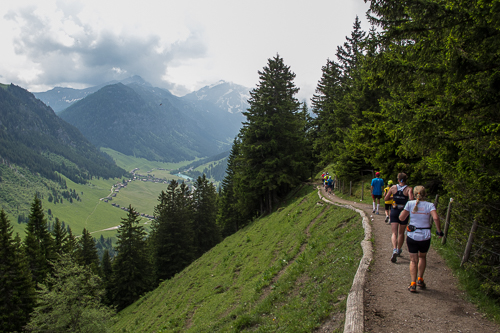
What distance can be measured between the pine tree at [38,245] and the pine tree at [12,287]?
22.7 ft

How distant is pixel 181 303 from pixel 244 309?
974 cm

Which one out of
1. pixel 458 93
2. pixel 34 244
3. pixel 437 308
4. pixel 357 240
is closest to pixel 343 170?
pixel 357 240

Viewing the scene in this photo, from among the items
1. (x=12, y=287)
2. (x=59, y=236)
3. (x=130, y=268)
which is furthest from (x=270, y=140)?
(x=59, y=236)

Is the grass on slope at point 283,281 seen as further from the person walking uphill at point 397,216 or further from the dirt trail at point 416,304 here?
the person walking uphill at point 397,216

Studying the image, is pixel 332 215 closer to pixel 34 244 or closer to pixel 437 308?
pixel 437 308

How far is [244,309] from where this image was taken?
10664 mm

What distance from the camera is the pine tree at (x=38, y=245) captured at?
139ft

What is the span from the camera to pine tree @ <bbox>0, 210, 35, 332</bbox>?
32.1 meters

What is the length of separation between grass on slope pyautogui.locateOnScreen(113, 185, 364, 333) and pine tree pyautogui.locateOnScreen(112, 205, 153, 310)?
28391 millimetres

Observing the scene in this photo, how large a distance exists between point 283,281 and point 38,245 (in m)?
50.8

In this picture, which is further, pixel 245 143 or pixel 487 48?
pixel 245 143

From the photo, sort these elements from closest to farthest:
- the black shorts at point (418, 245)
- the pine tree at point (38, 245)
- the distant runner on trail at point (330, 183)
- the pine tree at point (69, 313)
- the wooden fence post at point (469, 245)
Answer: the black shorts at point (418, 245)
the wooden fence post at point (469, 245)
the pine tree at point (69, 313)
the distant runner on trail at point (330, 183)
the pine tree at point (38, 245)

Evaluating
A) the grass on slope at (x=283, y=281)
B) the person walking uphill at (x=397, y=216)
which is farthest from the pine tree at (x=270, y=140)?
the person walking uphill at (x=397, y=216)

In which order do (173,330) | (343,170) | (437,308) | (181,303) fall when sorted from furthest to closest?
(343,170) < (181,303) < (173,330) < (437,308)
